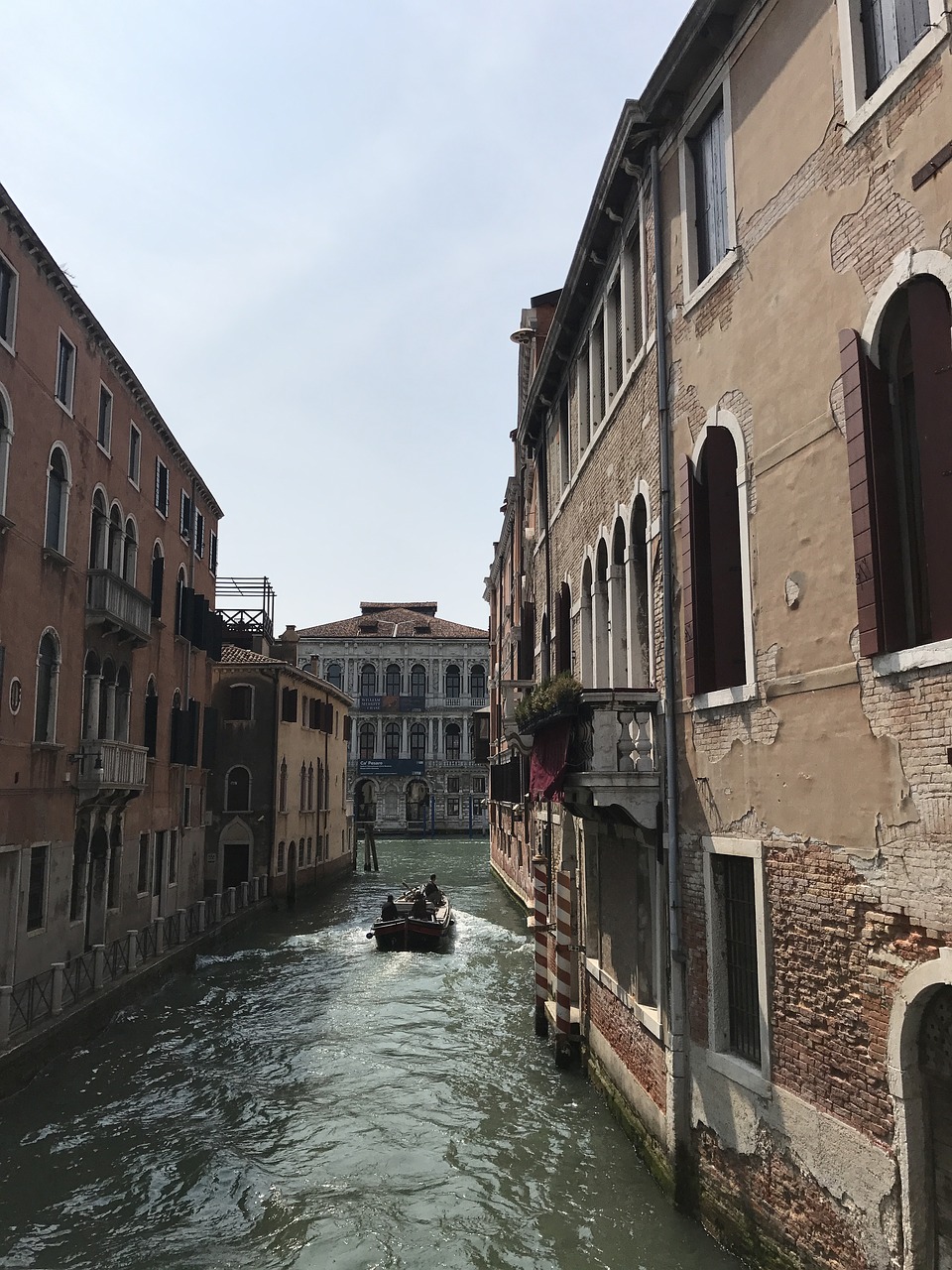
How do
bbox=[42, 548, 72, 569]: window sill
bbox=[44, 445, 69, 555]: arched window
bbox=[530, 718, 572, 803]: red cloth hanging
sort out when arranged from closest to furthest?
1. bbox=[530, 718, 572, 803]: red cloth hanging
2. bbox=[42, 548, 72, 569]: window sill
3. bbox=[44, 445, 69, 555]: arched window

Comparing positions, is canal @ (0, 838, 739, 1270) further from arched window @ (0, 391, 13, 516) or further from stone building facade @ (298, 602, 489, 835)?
stone building facade @ (298, 602, 489, 835)

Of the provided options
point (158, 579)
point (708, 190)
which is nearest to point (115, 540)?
point (158, 579)

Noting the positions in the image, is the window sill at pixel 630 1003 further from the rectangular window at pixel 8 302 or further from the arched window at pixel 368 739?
the arched window at pixel 368 739

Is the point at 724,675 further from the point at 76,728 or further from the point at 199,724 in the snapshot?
the point at 199,724

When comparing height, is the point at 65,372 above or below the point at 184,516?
above

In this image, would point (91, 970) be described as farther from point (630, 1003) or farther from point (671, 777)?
point (671, 777)

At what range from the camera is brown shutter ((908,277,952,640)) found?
4.81 meters

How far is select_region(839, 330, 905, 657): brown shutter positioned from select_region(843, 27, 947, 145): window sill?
44.8 inches

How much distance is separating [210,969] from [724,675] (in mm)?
14403

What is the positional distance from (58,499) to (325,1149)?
9.33 m

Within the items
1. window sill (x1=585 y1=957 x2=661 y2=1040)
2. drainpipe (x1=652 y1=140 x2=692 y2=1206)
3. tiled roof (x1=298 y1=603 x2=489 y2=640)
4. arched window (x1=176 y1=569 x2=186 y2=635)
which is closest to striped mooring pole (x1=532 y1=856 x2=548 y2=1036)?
window sill (x1=585 y1=957 x2=661 y2=1040)

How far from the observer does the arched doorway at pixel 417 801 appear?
204 feet

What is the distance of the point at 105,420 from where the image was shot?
53.1ft

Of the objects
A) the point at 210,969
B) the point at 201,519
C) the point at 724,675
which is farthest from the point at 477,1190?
the point at 201,519
